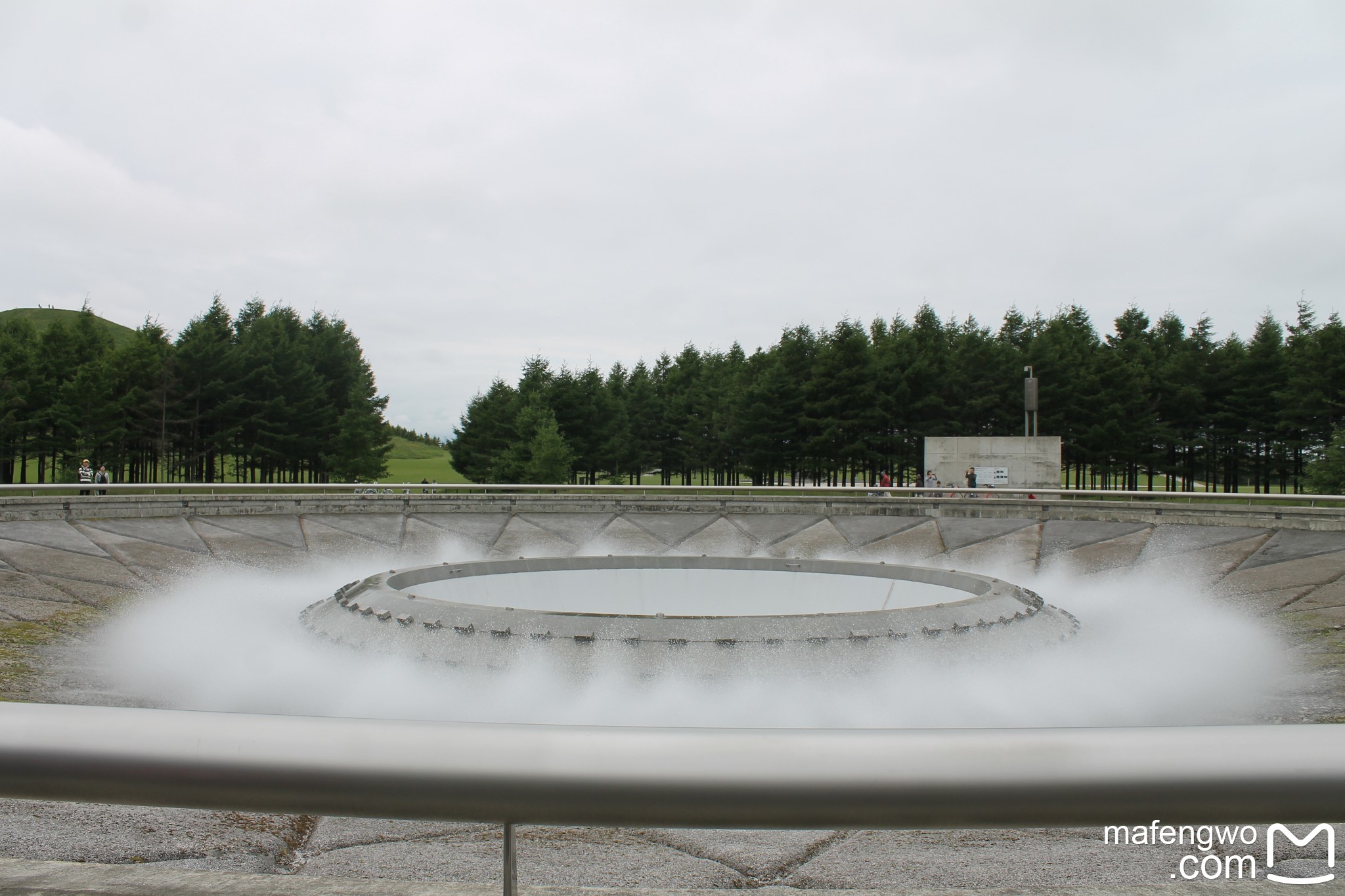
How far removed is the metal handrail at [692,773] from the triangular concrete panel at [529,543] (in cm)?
1379

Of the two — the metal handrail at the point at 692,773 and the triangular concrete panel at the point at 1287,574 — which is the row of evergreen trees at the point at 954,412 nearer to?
the triangular concrete panel at the point at 1287,574

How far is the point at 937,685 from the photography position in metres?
7.67

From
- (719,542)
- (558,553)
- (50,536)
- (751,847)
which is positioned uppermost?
(50,536)

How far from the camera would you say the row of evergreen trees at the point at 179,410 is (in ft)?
182

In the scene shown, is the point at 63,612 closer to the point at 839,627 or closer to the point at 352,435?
the point at 839,627

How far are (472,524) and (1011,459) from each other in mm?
19873

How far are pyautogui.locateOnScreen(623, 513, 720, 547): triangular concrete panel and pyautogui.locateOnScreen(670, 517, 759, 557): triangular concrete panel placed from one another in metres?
0.17

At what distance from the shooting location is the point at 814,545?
15.7m

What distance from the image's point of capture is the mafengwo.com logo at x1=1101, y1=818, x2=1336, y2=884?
2193 millimetres

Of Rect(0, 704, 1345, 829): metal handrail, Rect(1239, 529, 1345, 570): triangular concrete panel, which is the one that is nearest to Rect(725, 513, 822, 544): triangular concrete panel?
Rect(1239, 529, 1345, 570): triangular concrete panel

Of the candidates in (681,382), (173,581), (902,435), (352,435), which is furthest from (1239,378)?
(173,581)

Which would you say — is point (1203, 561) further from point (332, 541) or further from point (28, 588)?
point (28, 588)

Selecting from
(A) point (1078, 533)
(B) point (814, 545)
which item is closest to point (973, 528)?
(A) point (1078, 533)

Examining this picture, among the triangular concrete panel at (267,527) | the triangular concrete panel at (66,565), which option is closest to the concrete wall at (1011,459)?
the triangular concrete panel at (267,527)
